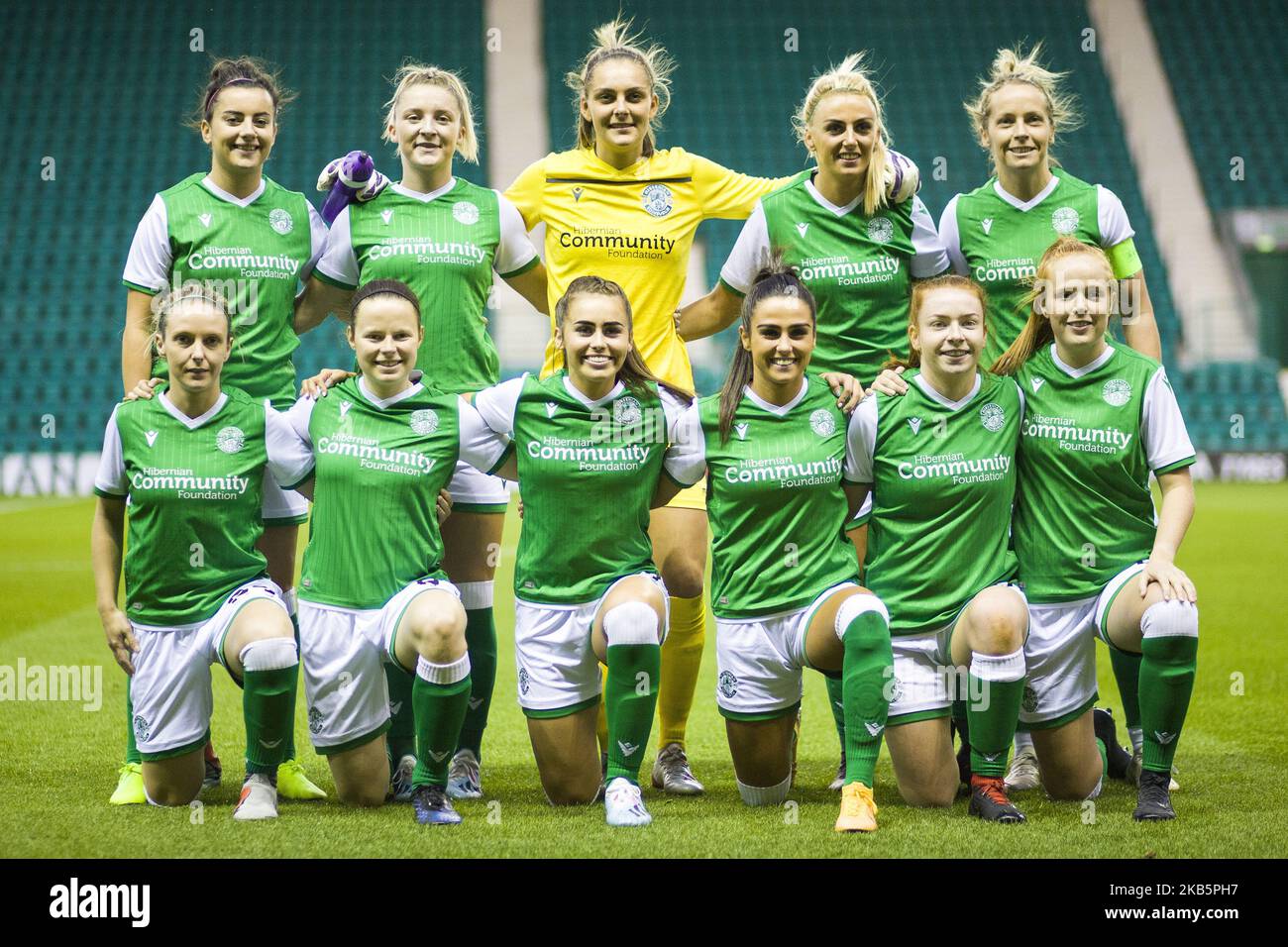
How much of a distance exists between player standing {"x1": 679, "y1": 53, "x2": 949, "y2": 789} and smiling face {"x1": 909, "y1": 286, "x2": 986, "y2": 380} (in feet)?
1.21

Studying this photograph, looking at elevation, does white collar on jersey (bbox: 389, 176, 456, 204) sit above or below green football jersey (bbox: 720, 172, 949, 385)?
above

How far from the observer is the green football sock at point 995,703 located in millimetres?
3348

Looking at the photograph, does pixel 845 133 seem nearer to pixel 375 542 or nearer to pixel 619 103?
pixel 619 103

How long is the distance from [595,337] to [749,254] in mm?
710

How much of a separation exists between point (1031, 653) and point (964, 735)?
35cm

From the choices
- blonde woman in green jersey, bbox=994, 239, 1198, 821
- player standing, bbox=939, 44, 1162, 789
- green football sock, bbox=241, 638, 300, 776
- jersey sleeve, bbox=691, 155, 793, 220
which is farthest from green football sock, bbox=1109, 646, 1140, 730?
green football sock, bbox=241, 638, 300, 776

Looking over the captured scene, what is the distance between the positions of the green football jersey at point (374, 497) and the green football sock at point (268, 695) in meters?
0.17

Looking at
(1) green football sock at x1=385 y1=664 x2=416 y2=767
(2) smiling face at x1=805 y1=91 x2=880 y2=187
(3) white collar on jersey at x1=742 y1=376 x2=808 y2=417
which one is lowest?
(1) green football sock at x1=385 y1=664 x2=416 y2=767

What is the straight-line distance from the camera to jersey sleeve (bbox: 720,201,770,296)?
13.0ft

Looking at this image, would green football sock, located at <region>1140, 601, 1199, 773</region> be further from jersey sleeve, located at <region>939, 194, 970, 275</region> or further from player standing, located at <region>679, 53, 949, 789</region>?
jersey sleeve, located at <region>939, 194, 970, 275</region>

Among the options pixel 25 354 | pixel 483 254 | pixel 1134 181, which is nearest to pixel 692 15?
pixel 1134 181

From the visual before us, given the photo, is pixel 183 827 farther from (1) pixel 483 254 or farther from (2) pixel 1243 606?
(2) pixel 1243 606

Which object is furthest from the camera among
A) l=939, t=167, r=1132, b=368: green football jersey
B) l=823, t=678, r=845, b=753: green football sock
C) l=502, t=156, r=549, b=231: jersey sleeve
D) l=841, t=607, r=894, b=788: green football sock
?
l=502, t=156, r=549, b=231: jersey sleeve

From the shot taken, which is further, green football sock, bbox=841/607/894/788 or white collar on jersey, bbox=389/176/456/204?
white collar on jersey, bbox=389/176/456/204
